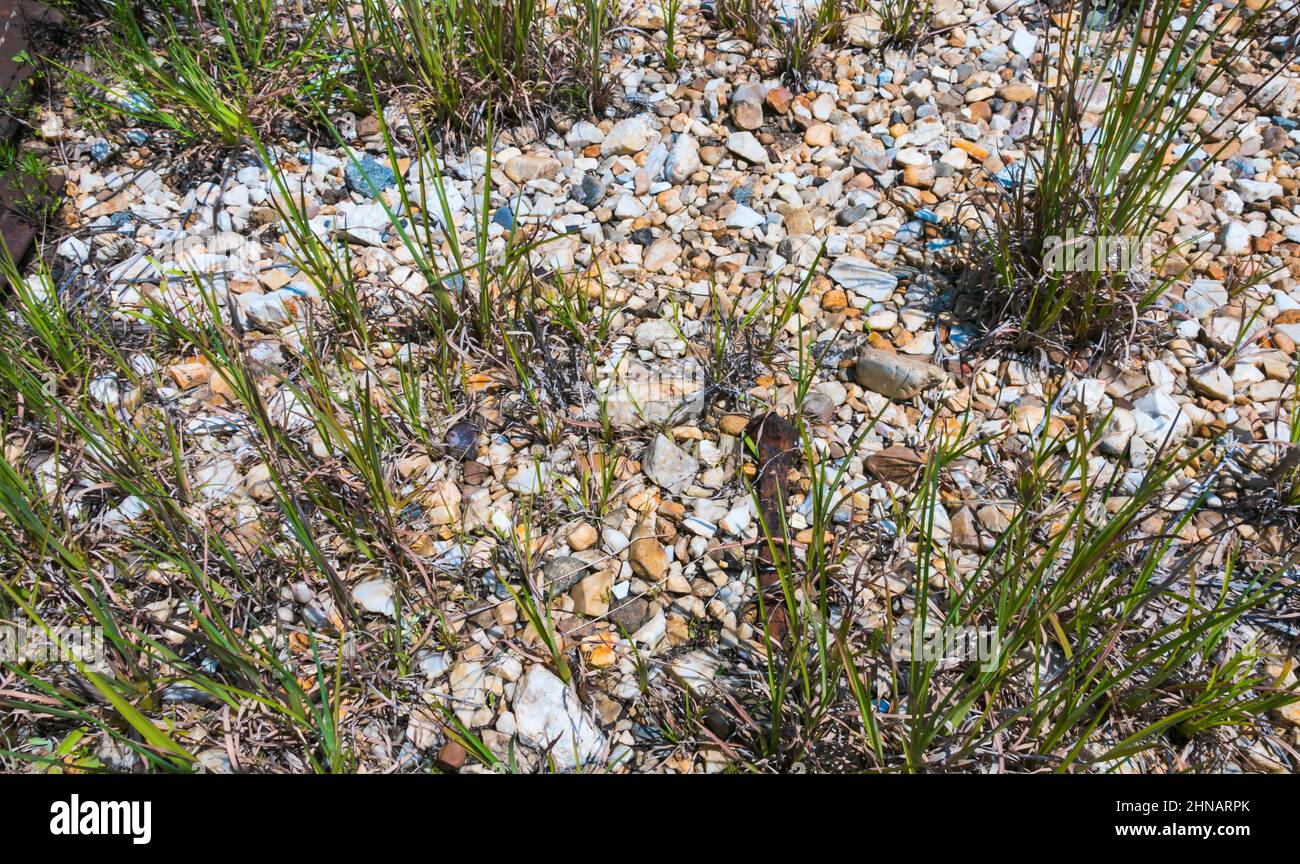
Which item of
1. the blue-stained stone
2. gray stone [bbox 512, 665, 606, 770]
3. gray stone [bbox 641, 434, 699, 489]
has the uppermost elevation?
the blue-stained stone

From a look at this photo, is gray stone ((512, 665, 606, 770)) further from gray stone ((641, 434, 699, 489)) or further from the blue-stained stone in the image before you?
the blue-stained stone

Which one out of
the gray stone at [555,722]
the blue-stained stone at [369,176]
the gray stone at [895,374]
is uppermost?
the blue-stained stone at [369,176]

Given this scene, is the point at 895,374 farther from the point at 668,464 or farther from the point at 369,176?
the point at 369,176

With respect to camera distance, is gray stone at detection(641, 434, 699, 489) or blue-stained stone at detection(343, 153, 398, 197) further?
blue-stained stone at detection(343, 153, 398, 197)

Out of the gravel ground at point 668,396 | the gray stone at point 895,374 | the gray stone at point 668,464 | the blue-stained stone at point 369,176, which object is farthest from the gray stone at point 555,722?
the blue-stained stone at point 369,176

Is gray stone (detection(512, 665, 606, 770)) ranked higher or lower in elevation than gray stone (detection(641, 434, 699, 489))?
lower

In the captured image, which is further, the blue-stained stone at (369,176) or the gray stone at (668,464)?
the blue-stained stone at (369,176)

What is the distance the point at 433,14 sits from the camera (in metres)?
2.72

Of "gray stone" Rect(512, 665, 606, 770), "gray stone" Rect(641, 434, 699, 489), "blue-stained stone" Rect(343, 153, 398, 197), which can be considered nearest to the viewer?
"gray stone" Rect(512, 665, 606, 770)

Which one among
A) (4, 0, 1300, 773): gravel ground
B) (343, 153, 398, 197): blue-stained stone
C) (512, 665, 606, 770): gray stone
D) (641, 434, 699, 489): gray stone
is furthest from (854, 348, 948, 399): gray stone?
(343, 153, 398, 197): blue-stained stone

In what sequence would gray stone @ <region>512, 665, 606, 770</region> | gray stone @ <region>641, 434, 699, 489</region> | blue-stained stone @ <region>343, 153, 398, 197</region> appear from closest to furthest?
1. gray stone @ <region>512, 665, 606, 770</region>
2. gray stone @ <region>641, 434, 699, 489</region>
3. blue-stained stone @ <region>343, 153, 398, 197</region>

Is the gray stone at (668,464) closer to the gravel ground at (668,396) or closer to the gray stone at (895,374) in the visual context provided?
the gravel ground at (668,396)
